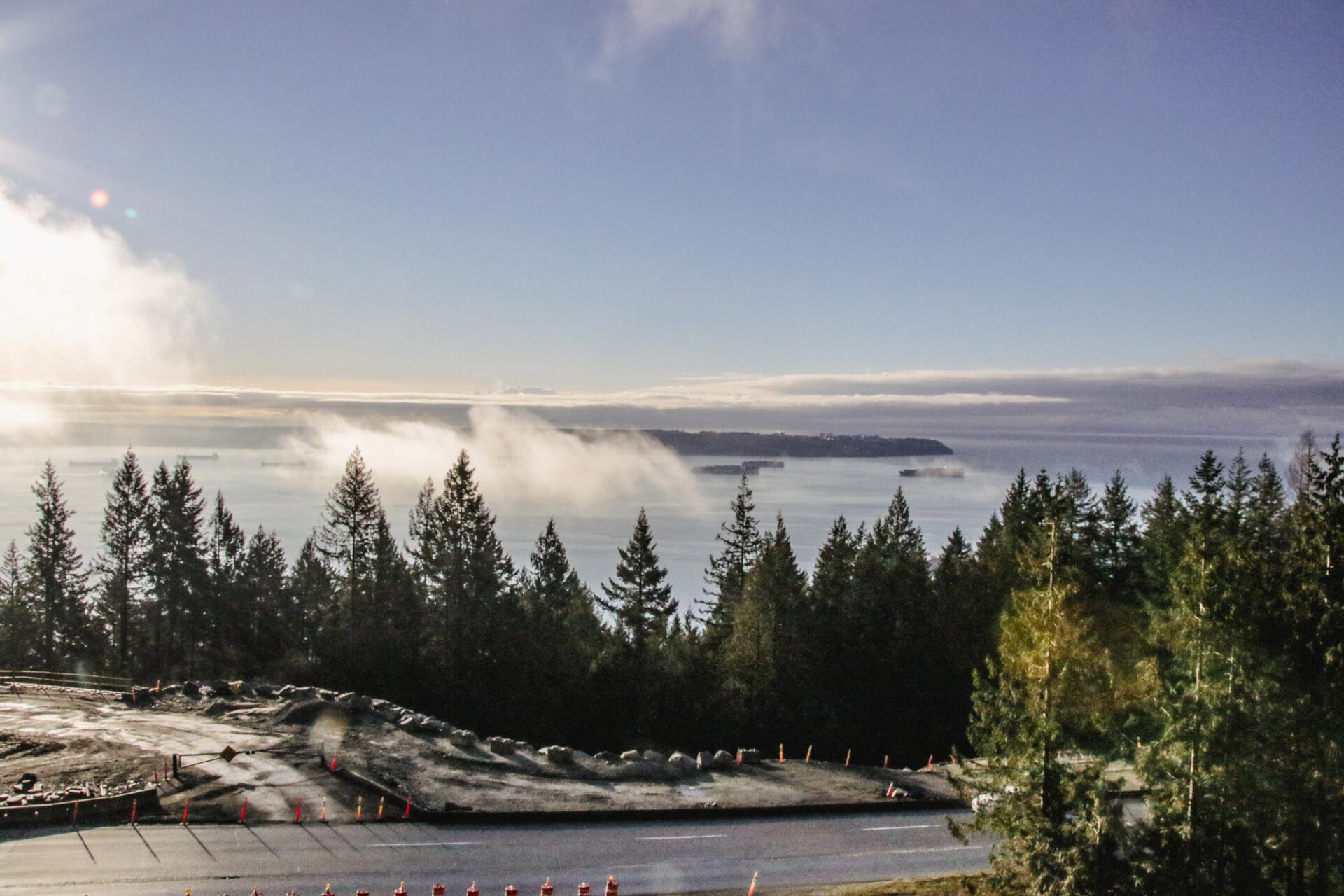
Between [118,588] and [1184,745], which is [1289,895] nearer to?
[1184,745]

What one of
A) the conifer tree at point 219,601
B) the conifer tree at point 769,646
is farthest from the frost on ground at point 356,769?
the conifer tree at point 219,601

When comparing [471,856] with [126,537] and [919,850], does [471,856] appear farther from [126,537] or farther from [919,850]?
[126,537]

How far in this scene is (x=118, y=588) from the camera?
174 feet

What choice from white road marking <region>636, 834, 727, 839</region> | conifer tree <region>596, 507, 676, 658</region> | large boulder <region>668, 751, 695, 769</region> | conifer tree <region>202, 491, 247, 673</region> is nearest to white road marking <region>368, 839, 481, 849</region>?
white road marking <region>636, 834, 727, 839</region>

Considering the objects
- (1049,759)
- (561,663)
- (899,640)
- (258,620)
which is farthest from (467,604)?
(1049,759)

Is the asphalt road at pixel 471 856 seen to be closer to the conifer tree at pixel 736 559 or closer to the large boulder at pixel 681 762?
the large boulder at pixel 681 762

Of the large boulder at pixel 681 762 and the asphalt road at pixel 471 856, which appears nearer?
the asphalt road at pixel 471 856

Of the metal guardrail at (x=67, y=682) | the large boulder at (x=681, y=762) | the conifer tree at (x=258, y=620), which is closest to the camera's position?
the large boulder at (x=681, y=762)

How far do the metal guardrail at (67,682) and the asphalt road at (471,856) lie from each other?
54.4ft

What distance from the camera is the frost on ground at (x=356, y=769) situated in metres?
21.5

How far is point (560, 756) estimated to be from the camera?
82.6 ft

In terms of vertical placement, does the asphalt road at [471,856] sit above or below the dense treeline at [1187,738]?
below

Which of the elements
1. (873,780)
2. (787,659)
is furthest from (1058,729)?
(787,659)

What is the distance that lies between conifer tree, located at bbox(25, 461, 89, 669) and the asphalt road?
144ft
